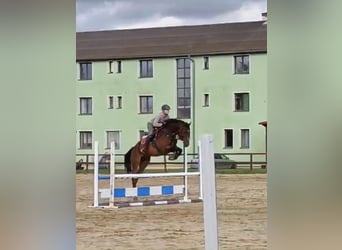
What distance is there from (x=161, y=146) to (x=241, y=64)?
1946mm

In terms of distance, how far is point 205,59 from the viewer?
7047mm

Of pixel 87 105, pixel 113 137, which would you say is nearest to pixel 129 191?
pixel 113 137

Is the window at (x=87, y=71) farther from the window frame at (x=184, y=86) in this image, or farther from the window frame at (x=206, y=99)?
the window frame at (x=206, y=99)

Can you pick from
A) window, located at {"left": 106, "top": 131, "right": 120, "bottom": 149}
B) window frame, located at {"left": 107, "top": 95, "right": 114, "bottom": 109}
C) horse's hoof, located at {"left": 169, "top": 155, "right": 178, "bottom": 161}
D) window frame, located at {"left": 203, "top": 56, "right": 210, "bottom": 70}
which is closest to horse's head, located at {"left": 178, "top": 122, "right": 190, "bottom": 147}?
horse's hoof, located at {"left": 169, "top": 155, "right": 178, "bottom": 161}

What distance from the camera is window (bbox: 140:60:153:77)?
21.5ft

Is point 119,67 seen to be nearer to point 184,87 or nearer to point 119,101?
point 119,101

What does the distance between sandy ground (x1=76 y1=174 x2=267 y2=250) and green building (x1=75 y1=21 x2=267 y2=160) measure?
1.21m

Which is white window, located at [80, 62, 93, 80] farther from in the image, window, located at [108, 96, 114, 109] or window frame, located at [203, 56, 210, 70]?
window frame, located at [203, 56, 210, 70]
